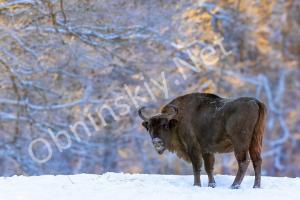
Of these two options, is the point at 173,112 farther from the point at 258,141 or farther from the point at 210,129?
the point at 258,141

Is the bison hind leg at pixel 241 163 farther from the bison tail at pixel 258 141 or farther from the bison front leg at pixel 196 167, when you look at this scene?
the bison front leg at pixel 196 167

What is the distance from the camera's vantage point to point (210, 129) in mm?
13023

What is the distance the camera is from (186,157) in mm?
13570

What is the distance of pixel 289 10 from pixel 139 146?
16521mm

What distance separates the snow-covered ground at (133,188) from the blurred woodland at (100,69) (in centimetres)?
669

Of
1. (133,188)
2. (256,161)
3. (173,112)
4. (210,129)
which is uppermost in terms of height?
(173,112)

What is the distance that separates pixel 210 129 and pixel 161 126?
79 cm

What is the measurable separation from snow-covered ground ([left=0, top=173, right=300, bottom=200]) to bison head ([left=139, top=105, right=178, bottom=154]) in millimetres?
633

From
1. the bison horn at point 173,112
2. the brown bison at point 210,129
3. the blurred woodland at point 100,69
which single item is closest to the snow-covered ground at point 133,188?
the brown bison at point 210,129

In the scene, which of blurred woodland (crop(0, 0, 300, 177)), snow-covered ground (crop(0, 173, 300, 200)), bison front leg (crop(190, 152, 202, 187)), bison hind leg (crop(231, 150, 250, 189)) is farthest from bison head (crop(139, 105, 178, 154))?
blurred woodland (crop(0, 0, 300, 177))

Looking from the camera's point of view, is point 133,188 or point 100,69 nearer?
point 133,188

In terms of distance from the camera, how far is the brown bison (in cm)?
1252

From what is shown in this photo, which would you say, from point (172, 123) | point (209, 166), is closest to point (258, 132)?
point (209, 166)

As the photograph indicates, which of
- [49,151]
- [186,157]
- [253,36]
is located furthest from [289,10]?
[186,157]
